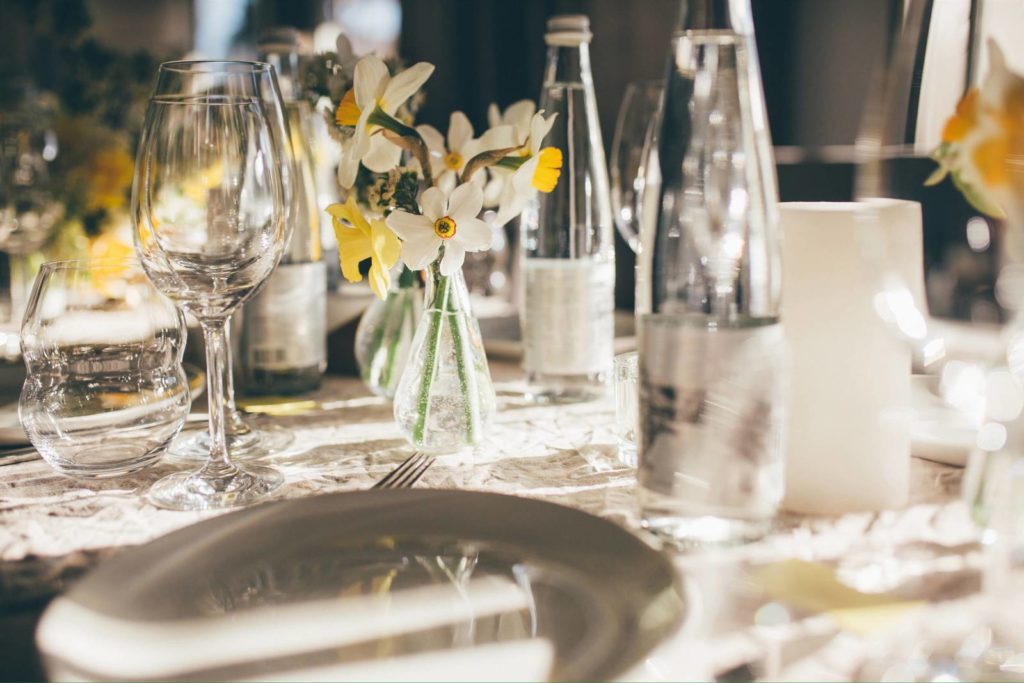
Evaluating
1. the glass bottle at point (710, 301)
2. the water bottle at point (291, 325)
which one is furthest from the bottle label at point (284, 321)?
the glass bottle at point (710, 301)

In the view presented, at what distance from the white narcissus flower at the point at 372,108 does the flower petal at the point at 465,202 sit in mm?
67

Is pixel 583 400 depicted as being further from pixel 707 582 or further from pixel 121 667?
pixel 121 667

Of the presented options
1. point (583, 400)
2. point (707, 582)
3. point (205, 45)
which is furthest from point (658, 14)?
point (205, 45)

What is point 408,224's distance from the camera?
0.69 metres

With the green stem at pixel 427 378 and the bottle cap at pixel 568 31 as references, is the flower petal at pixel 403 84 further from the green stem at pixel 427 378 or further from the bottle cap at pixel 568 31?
the bottle cap at pixel 568 31

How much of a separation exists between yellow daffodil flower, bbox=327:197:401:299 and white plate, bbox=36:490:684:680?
0.20 m

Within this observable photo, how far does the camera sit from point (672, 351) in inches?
21.1

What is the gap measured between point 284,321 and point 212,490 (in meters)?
0.31

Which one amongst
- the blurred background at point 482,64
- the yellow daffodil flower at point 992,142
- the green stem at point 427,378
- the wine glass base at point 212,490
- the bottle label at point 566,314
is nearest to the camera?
the yellow daffodil flower at point 992,142

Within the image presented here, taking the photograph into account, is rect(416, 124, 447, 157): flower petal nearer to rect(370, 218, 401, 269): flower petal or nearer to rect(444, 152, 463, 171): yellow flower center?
rect(444, 152, 463, 171): yellow flower center

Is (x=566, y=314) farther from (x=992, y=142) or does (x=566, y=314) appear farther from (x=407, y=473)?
(x=992, y=142)

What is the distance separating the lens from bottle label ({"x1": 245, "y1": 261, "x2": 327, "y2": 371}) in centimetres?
94

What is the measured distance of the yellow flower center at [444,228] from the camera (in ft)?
2.29

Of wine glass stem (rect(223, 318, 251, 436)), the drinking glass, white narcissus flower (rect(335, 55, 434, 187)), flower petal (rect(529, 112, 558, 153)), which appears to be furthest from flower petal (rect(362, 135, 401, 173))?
the drinking glass
